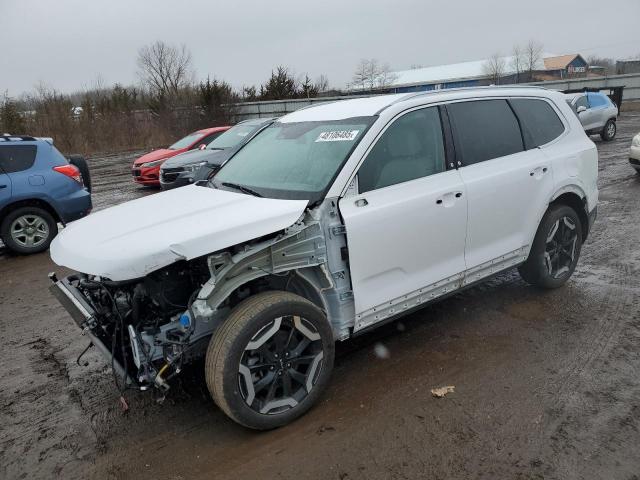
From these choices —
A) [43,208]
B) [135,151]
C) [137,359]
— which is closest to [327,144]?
[137,359]

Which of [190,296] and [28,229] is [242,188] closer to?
[190,296]

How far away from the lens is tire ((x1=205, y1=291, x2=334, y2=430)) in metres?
2.78

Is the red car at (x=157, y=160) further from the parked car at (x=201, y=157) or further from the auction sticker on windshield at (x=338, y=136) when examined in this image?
the auction sticker on windshield at (x=338, y=136)

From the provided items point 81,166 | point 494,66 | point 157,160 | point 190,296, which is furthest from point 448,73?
point 190,296

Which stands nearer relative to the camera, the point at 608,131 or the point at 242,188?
the point at 242,188

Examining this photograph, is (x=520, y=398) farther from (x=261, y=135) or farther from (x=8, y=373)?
(x=8, y=373)

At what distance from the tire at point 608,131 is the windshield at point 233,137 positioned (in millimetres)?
11979

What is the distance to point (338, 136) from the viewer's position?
3576 mm

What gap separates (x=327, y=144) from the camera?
11.8ft

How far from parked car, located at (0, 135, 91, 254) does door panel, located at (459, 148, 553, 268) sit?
6.51 meters

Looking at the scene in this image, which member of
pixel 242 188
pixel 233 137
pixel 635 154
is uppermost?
pixel 233 137

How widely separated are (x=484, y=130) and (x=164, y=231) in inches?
106

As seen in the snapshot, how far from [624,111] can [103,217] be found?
112ft

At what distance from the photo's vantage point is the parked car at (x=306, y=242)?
2816 mm
